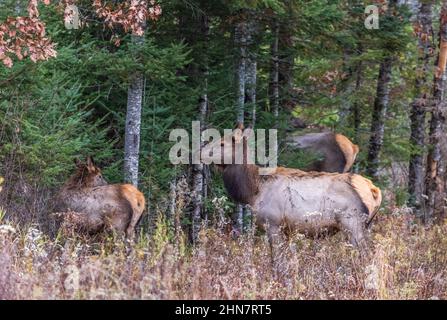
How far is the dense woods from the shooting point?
8422 mm

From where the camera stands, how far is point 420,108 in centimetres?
1852

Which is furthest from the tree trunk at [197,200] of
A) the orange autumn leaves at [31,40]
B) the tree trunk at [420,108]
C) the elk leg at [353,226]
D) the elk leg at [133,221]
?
the tree trunk at [420,108]

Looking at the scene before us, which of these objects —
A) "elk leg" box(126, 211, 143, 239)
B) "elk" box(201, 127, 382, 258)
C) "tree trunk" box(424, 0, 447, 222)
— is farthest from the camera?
"tree trunk" box(424, 0, 447, 222)

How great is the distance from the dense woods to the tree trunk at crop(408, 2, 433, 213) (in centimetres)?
4

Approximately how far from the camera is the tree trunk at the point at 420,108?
715 inches

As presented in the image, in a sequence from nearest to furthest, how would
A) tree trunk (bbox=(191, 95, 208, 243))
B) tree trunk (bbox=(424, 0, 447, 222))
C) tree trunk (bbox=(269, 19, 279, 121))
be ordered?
tree trunk (bbox=(191, 95, 208, 243)) → tree trunk (bbox=(269, 19, 279, 121)) → tree trunk (bbox=(424, 0, 447, 222))

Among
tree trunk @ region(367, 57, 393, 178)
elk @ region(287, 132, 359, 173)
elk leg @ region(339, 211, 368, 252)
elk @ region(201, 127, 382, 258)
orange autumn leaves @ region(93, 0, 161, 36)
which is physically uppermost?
orange autumn leaves @ region(93, 0, 161, 36)

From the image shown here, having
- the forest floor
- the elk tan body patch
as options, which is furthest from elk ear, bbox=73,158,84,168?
the elk tan body patch

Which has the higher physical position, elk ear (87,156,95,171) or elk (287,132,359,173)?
elk (287,132,359,173)

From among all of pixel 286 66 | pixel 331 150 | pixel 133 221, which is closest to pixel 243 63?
pixel 286 66

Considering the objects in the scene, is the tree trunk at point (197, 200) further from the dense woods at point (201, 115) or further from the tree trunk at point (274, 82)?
the tree trunk at point (274, 82)

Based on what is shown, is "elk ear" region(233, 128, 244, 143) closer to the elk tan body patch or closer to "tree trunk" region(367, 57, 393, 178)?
the elk tan body patch
